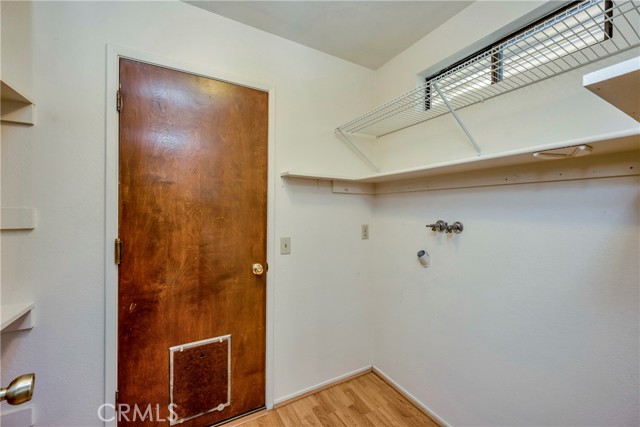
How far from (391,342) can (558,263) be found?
1279mm

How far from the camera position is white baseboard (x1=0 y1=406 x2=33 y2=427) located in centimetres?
118

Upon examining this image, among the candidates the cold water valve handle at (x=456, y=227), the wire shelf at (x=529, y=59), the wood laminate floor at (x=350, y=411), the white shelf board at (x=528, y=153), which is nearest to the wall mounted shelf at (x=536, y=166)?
the white shelf board at (x=528, y=153)

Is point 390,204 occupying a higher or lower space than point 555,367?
higher

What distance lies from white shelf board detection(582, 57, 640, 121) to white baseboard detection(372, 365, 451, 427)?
186cm

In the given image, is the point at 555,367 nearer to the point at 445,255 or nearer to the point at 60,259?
the point at 445,255

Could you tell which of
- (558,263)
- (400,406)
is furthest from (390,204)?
(400,406)

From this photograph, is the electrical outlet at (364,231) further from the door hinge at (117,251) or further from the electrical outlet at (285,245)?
the door hinge at (117,251)

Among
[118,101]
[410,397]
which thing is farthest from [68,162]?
[410,397]

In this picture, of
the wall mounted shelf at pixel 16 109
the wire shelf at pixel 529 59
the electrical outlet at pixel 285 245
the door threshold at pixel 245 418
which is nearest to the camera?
the wire shelf at pixel 529 59

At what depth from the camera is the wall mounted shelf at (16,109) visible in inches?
44.3

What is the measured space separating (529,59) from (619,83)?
103 cm

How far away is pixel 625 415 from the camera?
1024mm

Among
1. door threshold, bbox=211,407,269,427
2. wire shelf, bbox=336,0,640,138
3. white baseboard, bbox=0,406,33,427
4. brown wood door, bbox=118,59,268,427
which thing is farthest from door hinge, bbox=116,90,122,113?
door threshold, bbox=211,407,269,427

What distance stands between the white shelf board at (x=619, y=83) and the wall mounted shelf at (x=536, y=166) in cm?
35
